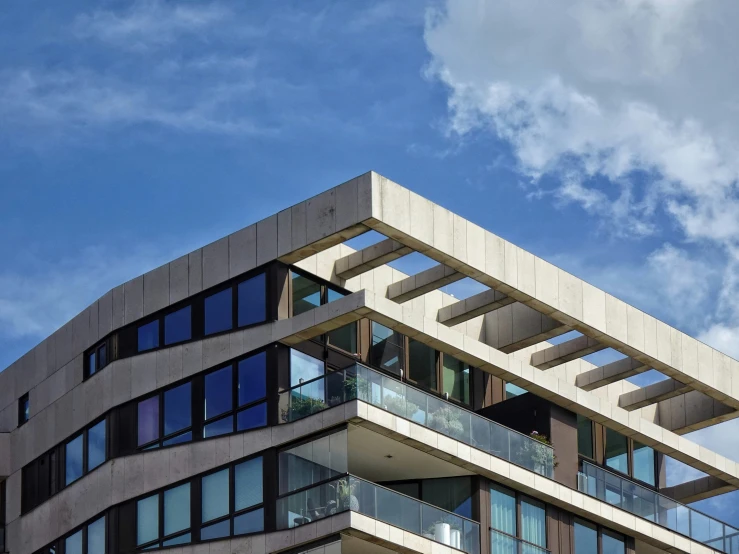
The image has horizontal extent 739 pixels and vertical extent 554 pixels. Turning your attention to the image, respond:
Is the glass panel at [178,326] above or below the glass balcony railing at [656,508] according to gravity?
above

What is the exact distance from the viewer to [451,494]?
55938 mm

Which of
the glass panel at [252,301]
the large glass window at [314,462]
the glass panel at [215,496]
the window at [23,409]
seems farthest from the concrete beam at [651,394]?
the window at [23,409]

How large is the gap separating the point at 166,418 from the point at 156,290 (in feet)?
11.8

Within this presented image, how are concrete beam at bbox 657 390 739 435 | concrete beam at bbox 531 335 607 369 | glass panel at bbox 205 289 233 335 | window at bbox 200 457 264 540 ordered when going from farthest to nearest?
concrete beam at bbox 657 390 739 435 < concrete beam at bbox 531 335 607 369 < glass panel at bbox 205 289 233 335 < window at bbox 200 457 264 540

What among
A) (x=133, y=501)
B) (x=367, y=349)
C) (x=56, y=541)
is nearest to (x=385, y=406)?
(x=367, y=349)

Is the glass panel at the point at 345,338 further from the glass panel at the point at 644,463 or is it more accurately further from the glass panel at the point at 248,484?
the glass panel at the point at 644,463

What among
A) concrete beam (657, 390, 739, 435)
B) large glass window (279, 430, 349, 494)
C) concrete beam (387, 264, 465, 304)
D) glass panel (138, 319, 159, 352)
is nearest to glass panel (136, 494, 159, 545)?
glass panel (138, 319, 159, 352)

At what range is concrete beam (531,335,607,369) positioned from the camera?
5869 centimetres

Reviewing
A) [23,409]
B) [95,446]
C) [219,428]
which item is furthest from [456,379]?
[23,409]

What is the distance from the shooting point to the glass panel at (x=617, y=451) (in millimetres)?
62156

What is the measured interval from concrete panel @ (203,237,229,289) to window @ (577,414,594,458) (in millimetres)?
11600

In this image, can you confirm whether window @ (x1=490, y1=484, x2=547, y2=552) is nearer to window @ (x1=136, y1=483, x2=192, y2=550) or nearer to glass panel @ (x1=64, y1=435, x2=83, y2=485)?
window @ (x1=136, y1=483, x2=192, y2=550)

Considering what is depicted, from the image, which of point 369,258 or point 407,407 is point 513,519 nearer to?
point 407,407

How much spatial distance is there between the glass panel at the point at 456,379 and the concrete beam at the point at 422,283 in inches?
112
